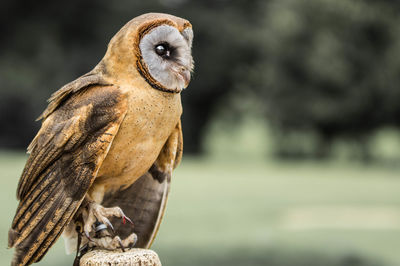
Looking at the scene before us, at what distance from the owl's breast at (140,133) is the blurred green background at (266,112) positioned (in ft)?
23.2

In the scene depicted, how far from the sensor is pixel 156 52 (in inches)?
111

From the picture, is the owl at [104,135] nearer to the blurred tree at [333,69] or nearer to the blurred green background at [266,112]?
the blurred green background at [266,112]

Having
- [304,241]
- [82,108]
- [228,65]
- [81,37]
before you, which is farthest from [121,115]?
[228,65]

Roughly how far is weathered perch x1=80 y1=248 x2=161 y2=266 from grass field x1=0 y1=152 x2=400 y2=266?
373cm

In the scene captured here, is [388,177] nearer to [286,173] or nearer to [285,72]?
[286,173]

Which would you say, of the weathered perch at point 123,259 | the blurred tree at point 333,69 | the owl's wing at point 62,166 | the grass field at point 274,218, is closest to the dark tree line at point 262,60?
the blurred tree at point 333,69

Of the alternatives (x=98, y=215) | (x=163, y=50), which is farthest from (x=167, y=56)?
(x=98, y=215)

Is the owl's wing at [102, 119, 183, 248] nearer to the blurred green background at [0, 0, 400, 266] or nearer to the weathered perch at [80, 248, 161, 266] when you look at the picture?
the weathered perch at [80, 248, 161, 266]

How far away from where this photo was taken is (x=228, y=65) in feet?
100.0

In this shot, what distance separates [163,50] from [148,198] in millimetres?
846

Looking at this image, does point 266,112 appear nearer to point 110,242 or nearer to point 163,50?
point 163,50

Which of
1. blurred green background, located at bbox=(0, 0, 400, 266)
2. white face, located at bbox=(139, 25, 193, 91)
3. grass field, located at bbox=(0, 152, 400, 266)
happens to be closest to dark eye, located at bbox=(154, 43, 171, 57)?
white face, located at bbox=(139, 25, 193, 91)

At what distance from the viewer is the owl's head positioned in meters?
2.79

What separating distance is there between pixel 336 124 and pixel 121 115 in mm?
22943
